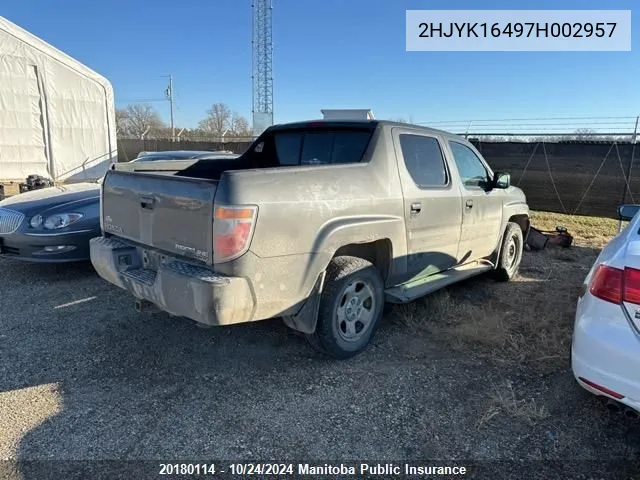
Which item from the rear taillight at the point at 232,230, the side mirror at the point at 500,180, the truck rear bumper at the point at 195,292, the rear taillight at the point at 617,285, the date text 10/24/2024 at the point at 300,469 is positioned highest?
the side mirror at the point at 500,180

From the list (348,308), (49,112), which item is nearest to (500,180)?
(348,308)

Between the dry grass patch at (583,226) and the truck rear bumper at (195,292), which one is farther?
the dry grass patch at (583,226)

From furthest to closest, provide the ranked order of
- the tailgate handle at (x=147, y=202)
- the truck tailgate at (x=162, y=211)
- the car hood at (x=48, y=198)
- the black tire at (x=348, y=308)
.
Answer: the car hood at (x=48, y=198)
the black tire at (x=348, y=308)
the tailgate handle at (x=147, y=202)
the truck tailgate at (x=162, y=211)

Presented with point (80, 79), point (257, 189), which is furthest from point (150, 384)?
point (80, 79)

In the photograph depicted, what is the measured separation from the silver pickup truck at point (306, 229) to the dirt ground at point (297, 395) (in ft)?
1.48

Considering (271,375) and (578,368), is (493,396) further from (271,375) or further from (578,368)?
(271,375)

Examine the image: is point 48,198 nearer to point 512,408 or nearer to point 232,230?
point 232,230

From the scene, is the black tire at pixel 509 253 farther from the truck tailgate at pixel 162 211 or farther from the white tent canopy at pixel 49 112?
the white tent canopy at pixel 49 112

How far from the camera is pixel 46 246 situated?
5.14 m

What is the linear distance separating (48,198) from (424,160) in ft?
15.3

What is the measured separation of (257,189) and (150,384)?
165 centimetres

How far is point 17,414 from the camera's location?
9.30ft

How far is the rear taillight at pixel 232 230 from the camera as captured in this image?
269 centimetres

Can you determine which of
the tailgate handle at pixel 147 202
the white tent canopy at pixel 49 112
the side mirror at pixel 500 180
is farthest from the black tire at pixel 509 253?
the white tent canopy at pixel 49 112
